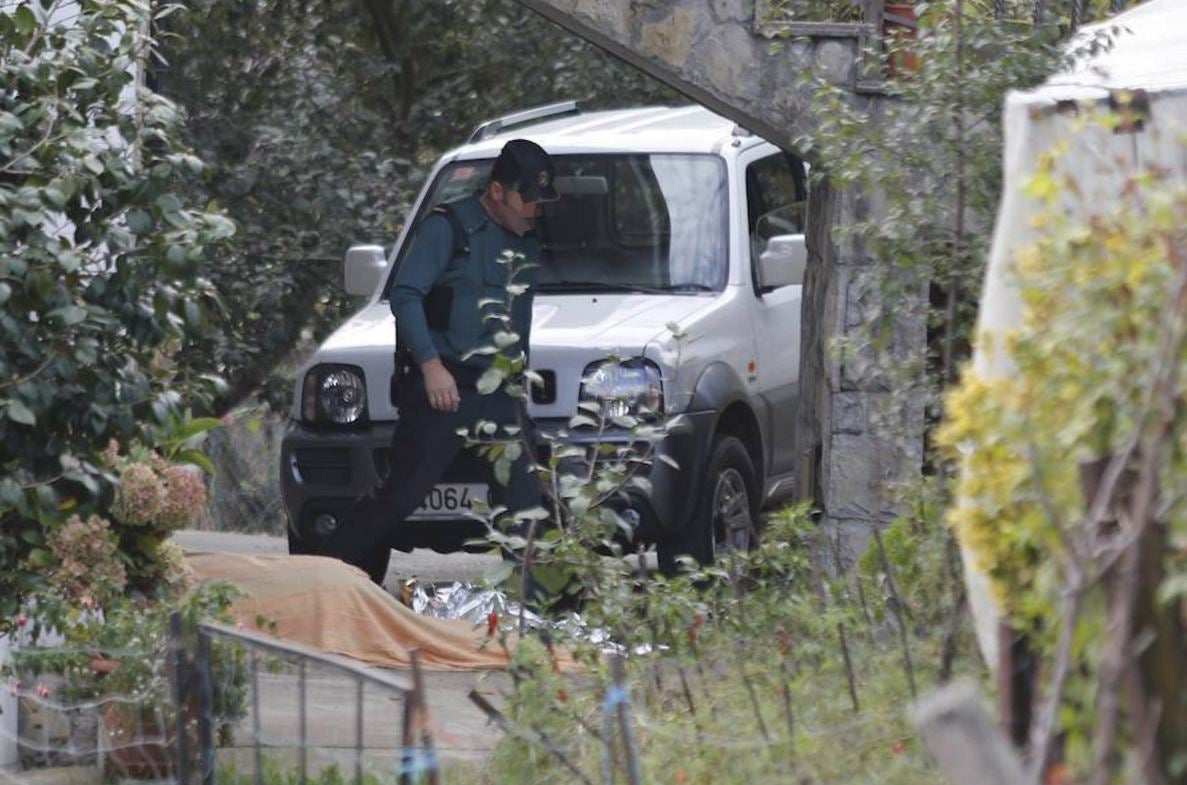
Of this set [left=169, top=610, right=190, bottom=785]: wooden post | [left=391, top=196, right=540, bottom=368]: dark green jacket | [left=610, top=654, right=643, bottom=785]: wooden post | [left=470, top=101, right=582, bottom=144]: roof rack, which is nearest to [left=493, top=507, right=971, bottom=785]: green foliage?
[left=610, top=654, right=643, bottom=785]: wooden post

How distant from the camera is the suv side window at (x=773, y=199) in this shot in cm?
981

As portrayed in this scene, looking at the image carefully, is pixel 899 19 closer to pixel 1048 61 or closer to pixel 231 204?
pixel 1048 61

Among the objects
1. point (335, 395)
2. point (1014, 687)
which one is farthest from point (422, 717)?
point (335, 395)

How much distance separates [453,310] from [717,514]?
1443 mm

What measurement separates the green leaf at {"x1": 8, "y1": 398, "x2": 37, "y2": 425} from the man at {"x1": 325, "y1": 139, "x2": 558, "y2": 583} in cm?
300

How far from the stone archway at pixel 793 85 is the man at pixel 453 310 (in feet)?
2.40

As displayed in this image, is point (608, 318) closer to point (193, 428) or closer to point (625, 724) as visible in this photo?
point (193, 428)

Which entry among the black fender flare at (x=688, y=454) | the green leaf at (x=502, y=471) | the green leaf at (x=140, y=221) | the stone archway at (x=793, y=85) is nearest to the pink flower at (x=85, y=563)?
the green leaf at (x=140, y=221)

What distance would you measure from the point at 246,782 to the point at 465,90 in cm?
894

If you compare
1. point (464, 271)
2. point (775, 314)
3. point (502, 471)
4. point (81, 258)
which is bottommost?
point (502, 471)

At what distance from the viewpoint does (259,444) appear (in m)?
20.8

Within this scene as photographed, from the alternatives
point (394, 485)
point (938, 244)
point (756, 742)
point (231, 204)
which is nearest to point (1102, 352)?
point (756, 742)

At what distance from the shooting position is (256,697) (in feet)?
→ 15.8

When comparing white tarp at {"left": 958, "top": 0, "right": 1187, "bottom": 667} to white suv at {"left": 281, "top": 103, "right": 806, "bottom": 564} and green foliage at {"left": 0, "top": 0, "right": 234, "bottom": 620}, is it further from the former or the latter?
white suv at {"left": 281, "top": 103, "right": 806, "bottom": 564}
